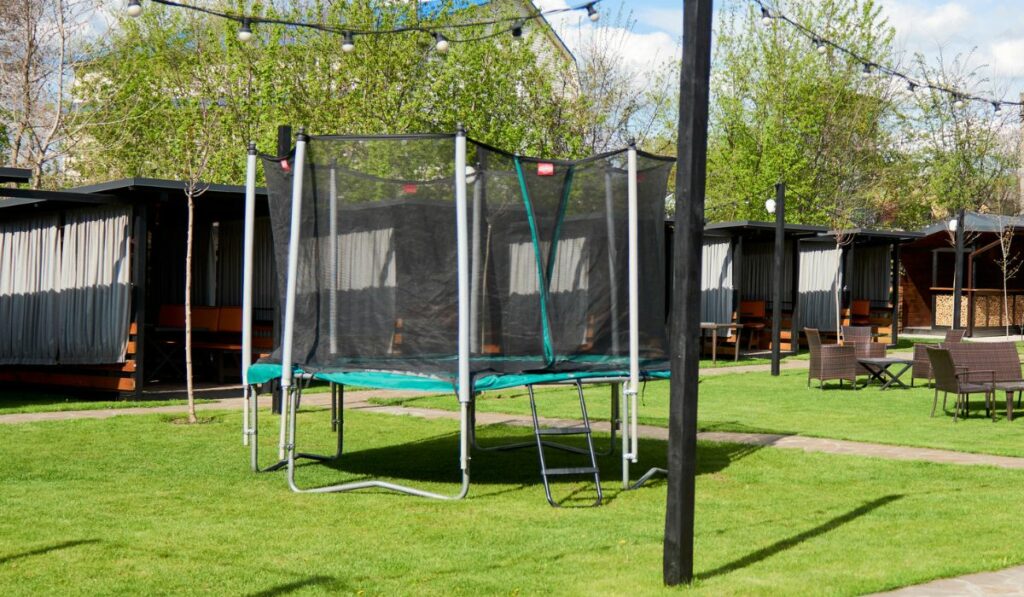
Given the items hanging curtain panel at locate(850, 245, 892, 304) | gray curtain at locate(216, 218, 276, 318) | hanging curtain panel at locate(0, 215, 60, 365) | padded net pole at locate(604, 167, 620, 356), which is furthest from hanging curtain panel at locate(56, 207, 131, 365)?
hanging curtain panel at locate(850, 245, 892, 304)

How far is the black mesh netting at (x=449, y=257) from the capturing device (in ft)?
25.5

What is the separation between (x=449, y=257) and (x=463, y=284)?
442mm

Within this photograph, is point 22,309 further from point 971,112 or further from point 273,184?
point 971,112

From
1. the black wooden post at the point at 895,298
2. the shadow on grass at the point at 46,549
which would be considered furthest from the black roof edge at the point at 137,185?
the black wooden post at the point at 895,298

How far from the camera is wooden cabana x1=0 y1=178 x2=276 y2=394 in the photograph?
14.4 metres

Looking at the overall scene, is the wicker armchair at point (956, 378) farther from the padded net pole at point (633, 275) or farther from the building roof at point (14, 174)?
the building roof at point (14, 174)

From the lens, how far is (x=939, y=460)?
905cm

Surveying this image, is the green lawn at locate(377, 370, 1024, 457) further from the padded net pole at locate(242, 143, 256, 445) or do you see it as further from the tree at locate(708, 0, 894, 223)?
the tree at locate(708, 0, 894, 223)

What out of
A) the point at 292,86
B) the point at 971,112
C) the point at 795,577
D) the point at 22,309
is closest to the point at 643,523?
the point at 795,577

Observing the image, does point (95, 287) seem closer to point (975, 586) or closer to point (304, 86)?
point (975, 586)

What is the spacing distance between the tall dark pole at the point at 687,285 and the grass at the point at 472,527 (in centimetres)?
29

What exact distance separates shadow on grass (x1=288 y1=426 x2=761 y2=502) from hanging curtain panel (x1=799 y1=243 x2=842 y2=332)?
55.9 feet

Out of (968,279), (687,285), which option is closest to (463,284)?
(687,285)

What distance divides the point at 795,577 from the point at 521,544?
1525mm
